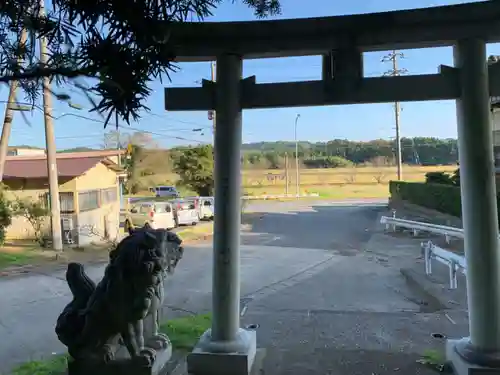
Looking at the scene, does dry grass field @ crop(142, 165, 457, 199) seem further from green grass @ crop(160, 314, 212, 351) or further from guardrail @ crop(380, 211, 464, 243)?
green grass @ crop(160, 314, 212, 351)

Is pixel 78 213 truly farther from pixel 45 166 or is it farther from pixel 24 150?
pixel 24 150

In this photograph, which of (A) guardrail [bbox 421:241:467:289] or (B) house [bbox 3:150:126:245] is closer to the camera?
(A) guardrail [bbox 421:241:467:289]

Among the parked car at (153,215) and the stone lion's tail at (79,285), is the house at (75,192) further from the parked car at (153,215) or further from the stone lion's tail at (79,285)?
the stone lion's tail at (79,285)

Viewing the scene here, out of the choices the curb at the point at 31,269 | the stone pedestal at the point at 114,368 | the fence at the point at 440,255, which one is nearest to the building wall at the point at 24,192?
the curb at the point at 31,269

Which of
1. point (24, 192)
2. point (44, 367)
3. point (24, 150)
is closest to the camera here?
point (44, 367)

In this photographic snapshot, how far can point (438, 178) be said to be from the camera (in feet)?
54.6

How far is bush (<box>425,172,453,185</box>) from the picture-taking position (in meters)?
16.2

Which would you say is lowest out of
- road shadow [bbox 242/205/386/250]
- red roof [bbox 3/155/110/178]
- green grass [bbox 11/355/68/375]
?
road shadow [bbox 242/205/386/250]

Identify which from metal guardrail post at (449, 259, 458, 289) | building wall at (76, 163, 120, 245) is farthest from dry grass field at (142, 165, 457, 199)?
metal guardrail post at (449, 259, 458, 289)

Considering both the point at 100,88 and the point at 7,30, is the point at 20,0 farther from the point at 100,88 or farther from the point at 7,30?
the point at 100,88

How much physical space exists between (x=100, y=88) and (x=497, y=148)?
12.6 metres

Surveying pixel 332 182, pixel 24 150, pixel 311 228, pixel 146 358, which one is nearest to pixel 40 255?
pixel 311 228

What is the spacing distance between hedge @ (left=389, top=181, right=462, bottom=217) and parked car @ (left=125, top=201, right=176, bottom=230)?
8509 mm

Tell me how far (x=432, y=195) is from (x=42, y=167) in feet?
40.4
